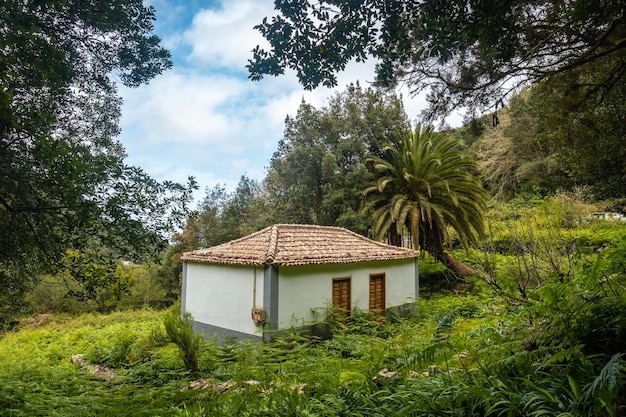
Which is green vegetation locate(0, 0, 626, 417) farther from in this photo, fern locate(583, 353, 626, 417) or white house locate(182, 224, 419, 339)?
white house locate(182, 224, 419, 339)

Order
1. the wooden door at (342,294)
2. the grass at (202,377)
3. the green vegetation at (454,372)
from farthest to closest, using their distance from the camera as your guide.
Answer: the wooden door at (342,294), the grass at (202,377), the green vegetation at (454,372)

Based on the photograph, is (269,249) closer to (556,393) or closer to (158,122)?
(158,122)

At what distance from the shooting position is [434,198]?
14.7m

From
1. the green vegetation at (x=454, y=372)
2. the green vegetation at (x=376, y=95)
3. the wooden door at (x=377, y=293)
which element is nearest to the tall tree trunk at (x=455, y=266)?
the wooden door at (x=377, y=293)

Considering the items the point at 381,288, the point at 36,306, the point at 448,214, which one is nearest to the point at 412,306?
the point at 381,288

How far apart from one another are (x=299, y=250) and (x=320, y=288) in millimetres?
1155

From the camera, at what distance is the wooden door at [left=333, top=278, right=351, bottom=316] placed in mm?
10219

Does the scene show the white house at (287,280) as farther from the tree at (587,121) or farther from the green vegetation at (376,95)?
the tree at (587,121)

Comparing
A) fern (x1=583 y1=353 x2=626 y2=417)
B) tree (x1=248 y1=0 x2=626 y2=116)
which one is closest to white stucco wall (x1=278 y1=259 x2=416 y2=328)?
tree (x1=248 y1=0 x2=626 y2=116)

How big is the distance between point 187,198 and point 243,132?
6800mm

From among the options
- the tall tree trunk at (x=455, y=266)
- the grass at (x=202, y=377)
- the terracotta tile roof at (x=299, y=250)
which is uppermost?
the terracotta tile roof at (x=299, y=250)

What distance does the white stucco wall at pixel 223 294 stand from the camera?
30.1 feet

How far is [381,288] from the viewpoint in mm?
11508

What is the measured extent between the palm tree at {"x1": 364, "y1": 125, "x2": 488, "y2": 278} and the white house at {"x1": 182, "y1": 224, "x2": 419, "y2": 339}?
224cm
